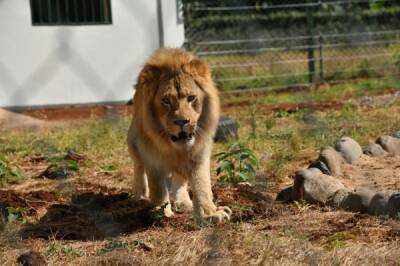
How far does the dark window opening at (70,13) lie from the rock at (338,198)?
4240mm

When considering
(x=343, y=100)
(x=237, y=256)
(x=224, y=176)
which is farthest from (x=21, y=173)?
(x=343, y=100)

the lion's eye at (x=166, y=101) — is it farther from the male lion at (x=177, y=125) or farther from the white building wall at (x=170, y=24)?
the white building wall at (x=170, y=24)

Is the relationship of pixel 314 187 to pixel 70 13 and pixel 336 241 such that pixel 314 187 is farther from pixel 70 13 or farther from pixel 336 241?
pixel 70 13

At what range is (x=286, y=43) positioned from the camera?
10.2 m

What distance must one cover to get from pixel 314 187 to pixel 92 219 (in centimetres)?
96

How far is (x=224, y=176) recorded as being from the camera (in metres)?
3.90

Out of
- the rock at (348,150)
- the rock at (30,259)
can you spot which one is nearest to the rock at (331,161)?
the rock at (348,150)

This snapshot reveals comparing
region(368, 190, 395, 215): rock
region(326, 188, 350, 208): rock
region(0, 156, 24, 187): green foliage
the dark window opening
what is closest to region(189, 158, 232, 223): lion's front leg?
region(326, 188, 350, 208): rock

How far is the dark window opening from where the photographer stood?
7.16m

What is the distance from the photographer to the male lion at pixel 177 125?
3.11m

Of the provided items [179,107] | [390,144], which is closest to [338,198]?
[179,107]

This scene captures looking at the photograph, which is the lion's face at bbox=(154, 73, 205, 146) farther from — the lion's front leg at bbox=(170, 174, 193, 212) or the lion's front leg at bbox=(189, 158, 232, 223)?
the lion's front leg at bbox=(170, 174, 193, 212)

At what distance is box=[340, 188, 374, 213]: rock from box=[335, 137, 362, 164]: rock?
90 centimetres

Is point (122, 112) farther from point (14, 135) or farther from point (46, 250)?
point (46, 250)
